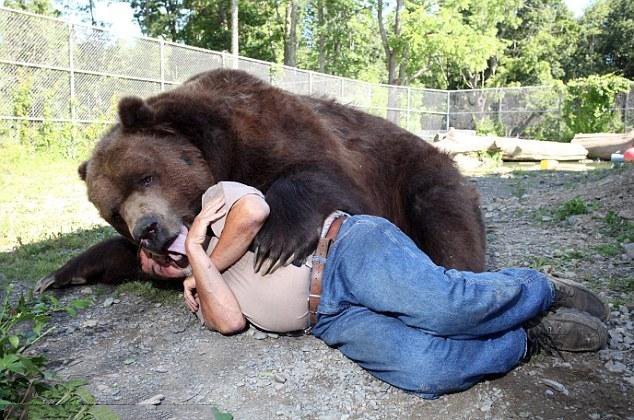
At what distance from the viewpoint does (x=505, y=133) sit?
26.5 metres

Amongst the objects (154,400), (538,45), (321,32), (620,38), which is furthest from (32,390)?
(620,38)

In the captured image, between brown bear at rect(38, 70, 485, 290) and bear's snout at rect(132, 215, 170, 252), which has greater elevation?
brown bear at rect(38, 70, 485, 290)

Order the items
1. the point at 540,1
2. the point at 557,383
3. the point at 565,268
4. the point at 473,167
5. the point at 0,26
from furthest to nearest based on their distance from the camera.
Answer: the point at 540,1, the point at 473,167, the point at 0,26, the point at 565,268, the point at 557,383

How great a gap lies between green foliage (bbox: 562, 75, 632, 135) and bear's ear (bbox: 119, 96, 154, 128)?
22.3 meters

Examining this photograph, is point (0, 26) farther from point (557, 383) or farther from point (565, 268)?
point (557, 383)

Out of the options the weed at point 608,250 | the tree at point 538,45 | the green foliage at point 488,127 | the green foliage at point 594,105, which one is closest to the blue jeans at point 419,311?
the weed at point 608,250

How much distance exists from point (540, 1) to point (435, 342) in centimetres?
4912

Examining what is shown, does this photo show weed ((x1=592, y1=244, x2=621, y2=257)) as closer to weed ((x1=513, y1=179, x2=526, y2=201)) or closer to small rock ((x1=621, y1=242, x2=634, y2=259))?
small rock ((x1=621, y1=242, x2=634, y2=259))

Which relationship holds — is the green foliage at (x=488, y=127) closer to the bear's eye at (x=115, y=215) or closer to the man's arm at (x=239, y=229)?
the bear's eye at (x=115, y=215)

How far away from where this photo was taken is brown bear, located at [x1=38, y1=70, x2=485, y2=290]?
3072 millimetres

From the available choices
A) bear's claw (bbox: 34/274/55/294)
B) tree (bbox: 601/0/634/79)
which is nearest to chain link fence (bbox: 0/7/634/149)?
bear's claw (bbox: 34/274/55/294)

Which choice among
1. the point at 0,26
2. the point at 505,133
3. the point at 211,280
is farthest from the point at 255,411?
the point at 505,133

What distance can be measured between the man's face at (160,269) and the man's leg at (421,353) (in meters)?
1.06

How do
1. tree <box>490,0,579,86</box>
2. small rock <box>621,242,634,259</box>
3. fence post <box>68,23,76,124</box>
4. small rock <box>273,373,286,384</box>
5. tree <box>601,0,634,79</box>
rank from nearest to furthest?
small rock <box>273,373,286,384</box>, small rock <box>621,242,634,259</box>, fence post <box>68,23,76,124</box>, tree <box>601,0,634,79</box>, tree <box>490,0,579,86</box>
